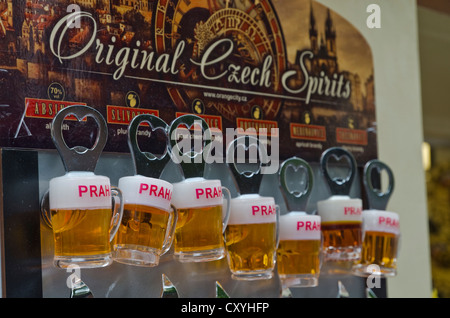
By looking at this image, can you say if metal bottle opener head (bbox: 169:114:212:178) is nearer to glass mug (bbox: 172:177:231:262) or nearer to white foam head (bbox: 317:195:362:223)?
glass mug (bbox: 172:177:231:262)

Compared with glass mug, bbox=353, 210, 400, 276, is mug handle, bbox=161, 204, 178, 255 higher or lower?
higher

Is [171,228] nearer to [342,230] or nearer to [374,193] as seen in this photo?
[342,230]

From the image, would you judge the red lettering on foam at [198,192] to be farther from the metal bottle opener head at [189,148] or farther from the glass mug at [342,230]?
the glass mug at [342,230]

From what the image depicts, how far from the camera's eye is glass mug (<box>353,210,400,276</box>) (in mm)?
1757

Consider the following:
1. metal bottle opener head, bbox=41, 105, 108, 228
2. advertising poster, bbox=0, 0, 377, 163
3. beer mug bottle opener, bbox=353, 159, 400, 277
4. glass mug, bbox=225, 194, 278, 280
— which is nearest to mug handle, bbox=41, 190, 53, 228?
metal bottle opener head, bbox=41, 105, 108, 228

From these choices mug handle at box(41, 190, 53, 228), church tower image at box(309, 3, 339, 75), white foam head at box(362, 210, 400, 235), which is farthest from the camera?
church tower image at box(309, 3, 339, 75)

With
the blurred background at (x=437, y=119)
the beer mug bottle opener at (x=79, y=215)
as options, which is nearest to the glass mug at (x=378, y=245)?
the beer mug bottle opener at (x=79, y=215)

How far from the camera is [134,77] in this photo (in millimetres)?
1555

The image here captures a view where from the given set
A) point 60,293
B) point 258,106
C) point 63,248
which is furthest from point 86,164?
point 258,106

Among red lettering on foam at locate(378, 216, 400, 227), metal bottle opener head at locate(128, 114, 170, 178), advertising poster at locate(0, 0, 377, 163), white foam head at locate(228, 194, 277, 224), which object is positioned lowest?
red lettering on foam at locate(378, 216, 400, 227)

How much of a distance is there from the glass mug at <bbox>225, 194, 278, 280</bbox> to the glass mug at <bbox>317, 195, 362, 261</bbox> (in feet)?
0.78

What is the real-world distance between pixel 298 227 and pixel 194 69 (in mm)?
453

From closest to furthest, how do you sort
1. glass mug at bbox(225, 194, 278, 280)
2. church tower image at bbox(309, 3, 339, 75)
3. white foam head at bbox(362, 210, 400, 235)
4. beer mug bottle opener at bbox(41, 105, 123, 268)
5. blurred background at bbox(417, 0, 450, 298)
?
beer mug bottle opener at bbox(41, 105, 123, 268) < glass mug at bbox(225, 194, 278, 280) < white foam head at bbox(362, 210, 400, 235) < church tower image at bbox(309, 3, 339, 75) < blurred background at bbox(417, 0, 450, 298)

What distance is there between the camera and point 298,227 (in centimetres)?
160
